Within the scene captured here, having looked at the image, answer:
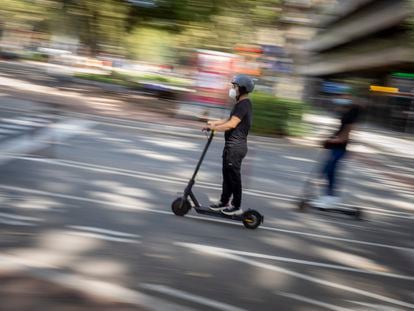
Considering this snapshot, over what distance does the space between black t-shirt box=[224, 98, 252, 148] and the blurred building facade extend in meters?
15.7

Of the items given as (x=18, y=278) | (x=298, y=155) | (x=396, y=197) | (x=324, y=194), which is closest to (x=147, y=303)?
(x=18, y=278)

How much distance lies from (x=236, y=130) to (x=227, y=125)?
188mm

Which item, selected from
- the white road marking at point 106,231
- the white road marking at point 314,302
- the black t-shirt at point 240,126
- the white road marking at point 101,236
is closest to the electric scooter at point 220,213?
the black t-shirt at point 240,126

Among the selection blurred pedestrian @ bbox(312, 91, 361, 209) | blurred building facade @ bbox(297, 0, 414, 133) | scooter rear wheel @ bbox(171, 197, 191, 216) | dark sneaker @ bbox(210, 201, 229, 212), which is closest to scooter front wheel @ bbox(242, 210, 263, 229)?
dark sneaker @ bbox(210, 201, 229, 212)

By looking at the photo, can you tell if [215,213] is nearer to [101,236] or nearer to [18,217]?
[101,236]

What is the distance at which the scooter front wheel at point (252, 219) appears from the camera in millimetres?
7832

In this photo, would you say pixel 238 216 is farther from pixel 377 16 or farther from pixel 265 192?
pixel 377 16

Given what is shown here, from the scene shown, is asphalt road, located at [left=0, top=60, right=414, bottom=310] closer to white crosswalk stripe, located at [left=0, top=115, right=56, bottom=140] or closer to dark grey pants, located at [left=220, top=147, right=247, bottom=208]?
dark grey pants, located at [left=220, top=147, right=247, bottom=208]

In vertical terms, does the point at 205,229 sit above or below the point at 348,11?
below

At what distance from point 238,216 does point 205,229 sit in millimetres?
482

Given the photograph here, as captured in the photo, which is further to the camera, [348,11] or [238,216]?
[348,11]

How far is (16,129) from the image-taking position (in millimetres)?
13867

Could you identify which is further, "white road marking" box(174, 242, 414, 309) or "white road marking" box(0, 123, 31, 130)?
"white road marking" box(0, 123, 31, 130)

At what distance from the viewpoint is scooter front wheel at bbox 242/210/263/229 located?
25.7ft
